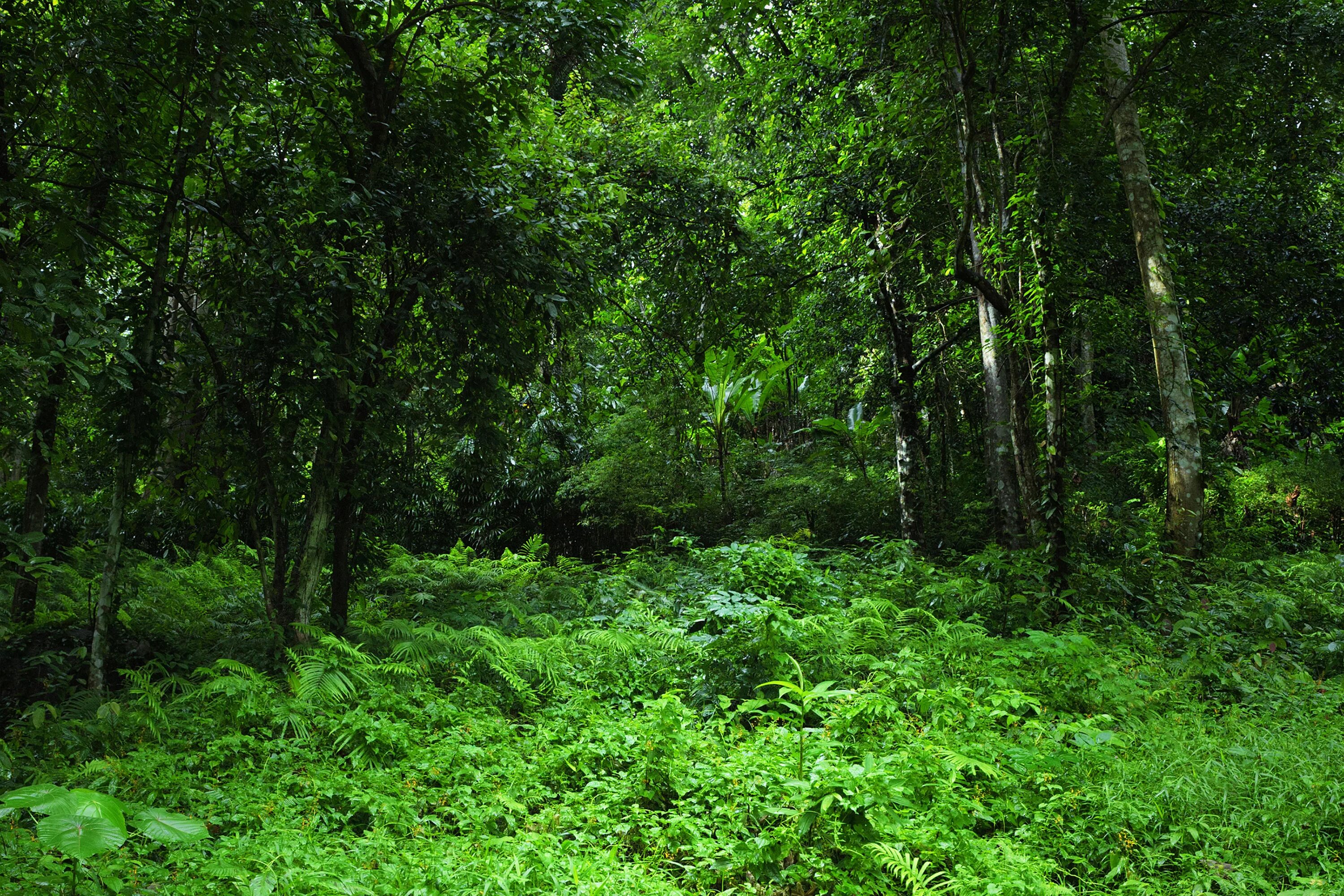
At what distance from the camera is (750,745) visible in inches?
157

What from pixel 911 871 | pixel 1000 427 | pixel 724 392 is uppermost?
pixel 724 392

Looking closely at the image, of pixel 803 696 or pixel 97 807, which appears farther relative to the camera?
pixel 803 696

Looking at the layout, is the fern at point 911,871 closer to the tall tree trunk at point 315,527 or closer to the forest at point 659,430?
the forest at point 659,430

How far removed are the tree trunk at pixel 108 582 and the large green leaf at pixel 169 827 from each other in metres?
2.81

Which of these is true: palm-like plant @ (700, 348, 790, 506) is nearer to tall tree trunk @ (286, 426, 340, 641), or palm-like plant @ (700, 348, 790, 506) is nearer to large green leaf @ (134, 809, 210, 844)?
tall tree trunk @ (286, 426, 340, 641)

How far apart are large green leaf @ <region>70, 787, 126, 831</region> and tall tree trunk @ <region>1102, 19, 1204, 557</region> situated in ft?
26.0

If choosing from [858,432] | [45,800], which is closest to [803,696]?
[45,800]

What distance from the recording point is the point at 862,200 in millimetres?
8977

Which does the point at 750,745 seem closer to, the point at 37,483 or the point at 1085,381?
the point at 37,483

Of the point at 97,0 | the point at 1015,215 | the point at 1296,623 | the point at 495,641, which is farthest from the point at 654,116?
the point at 1296,623

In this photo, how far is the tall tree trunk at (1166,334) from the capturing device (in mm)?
7012

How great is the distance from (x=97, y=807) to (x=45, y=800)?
0.42ft

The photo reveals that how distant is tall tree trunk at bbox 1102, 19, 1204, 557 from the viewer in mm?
7012

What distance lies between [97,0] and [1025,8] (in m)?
6.76
